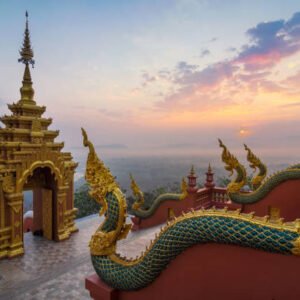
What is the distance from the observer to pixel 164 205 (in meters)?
12.4

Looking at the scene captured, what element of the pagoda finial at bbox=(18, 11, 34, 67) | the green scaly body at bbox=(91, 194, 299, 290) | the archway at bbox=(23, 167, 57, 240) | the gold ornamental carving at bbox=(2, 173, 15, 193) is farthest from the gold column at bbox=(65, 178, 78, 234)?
the green scaly body at bbox=(91, 194, 299, 290)

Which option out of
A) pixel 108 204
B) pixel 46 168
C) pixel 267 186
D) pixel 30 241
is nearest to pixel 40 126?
pixel 46 168

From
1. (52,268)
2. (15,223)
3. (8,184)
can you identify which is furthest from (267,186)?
(15,223)

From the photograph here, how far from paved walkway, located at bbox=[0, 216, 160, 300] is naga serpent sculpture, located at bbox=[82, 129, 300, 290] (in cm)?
375

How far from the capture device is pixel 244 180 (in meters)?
9.96

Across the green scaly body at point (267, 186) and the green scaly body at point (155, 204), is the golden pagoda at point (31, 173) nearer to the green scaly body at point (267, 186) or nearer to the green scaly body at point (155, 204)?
the green scaly body at point (155, 204)

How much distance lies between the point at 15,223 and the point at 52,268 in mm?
2810

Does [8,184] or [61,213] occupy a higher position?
[8,184]

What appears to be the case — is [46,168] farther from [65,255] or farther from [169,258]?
[169,258]

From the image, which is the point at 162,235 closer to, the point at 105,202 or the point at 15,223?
the point at 105,202

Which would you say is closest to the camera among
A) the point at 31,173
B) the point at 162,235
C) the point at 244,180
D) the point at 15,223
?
the point at 162,235

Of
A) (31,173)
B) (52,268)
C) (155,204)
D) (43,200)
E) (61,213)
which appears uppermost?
(31,173)

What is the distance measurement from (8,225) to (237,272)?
10.4 m

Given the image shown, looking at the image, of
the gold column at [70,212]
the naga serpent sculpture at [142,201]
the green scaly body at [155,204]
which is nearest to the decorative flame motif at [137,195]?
the naga serpent sculpture at [142,201]
